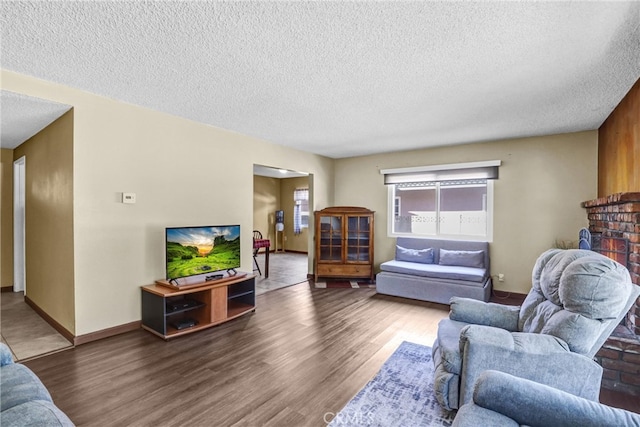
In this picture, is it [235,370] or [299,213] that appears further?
[299,213]

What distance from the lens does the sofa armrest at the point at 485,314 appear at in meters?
2.24

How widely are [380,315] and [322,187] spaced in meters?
2.94

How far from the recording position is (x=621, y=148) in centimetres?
300

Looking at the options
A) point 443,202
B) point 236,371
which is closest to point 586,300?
point 236,371

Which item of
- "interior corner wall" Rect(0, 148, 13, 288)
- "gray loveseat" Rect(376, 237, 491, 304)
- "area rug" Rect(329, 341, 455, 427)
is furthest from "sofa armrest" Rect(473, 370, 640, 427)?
"interior corner wall" Rect(0, 148, 13, 288)

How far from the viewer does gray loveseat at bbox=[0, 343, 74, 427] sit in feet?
3.84

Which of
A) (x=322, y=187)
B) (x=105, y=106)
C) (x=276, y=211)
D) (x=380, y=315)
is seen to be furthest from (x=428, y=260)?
(x=276, y=211)

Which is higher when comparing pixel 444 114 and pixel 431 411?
pixel 444 114

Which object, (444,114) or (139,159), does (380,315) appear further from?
(139,159)

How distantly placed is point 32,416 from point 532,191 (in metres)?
5.45

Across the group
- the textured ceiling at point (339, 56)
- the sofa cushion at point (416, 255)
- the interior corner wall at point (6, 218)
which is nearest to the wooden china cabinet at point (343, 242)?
the sofa cushion at point (416, 255)

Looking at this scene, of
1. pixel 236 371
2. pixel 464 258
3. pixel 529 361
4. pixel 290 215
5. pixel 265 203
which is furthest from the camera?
pixel 290 215

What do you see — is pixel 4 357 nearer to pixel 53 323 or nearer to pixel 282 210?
pixel 53 323

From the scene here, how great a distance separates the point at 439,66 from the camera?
2.30m
